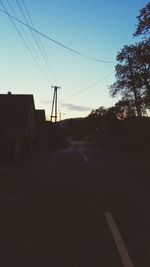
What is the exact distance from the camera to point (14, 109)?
127 ft

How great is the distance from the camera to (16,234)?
20.3ft

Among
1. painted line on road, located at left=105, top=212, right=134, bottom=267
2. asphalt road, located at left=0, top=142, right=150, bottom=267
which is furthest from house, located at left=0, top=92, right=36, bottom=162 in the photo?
painted line on road, located at left=105, top=212, right=134, bottom=267

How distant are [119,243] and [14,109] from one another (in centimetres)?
3434

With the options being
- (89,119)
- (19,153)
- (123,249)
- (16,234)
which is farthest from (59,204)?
(89,119)

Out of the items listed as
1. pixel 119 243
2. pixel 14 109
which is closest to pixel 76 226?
pixel 119 243

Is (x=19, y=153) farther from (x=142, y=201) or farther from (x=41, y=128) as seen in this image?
(x=41, y=128)

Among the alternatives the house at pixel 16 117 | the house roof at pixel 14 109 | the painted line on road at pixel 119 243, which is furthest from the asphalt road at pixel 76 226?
the house roof at pixel 14 109

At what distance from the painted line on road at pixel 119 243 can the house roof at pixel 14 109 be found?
30802mm

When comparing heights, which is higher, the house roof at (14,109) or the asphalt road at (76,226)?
the house roof at (14,109)

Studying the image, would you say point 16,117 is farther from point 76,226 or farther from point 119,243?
point 119,243

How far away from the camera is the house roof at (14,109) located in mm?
37166

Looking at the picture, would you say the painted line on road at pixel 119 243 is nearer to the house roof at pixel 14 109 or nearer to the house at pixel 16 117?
the house at pixel 16 117

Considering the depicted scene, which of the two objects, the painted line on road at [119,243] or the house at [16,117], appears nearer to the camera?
the painted line on road at [119,243]

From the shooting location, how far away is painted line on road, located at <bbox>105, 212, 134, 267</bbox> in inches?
184
